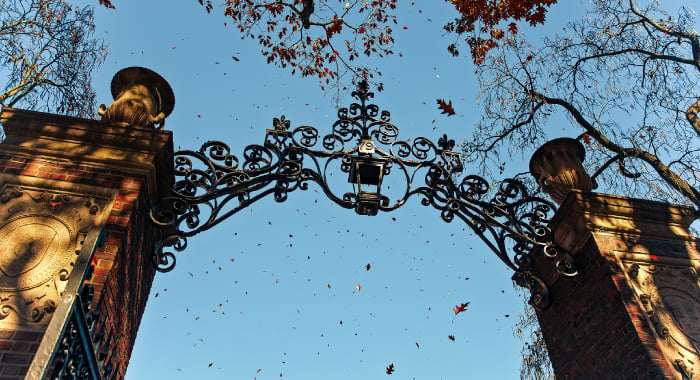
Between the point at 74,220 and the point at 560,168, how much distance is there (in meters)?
5.25

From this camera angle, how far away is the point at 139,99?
5.29m

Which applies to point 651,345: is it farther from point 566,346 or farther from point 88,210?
point 88,210

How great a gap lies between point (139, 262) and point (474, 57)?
261 inches

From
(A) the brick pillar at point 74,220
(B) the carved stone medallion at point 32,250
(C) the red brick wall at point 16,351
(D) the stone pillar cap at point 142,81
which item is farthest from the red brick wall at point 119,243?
(D) the stone pillar cap at point 142,81

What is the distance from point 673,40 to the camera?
7.55 m

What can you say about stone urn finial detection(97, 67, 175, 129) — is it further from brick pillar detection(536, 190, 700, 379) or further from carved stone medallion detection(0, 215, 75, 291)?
brick pillar detection(536, 190, 700, 379)

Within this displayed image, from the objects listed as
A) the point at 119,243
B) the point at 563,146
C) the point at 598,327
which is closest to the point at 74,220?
the point at 119,243

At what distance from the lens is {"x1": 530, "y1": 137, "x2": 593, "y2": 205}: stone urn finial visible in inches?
229

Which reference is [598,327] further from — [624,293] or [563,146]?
[563,146]

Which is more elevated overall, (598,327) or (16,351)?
(598,327)

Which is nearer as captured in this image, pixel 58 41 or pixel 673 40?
pixel 673 40

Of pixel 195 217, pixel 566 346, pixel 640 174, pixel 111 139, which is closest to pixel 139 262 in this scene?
pixel 195 217

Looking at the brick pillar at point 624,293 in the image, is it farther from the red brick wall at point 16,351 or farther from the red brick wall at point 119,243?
the red brick wall at point 16,351

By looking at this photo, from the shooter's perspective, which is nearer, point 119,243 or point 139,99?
point 119,243
